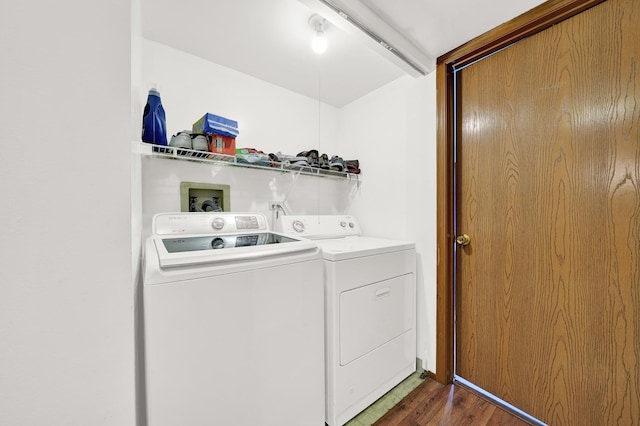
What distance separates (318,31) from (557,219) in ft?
5.82

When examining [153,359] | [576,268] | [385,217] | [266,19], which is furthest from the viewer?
[385,217]

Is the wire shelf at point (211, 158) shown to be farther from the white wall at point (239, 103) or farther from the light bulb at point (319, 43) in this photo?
the light bulb at point (319, 43)

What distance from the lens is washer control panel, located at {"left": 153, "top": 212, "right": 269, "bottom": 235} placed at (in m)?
1.36

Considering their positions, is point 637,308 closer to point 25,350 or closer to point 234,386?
point 234,386

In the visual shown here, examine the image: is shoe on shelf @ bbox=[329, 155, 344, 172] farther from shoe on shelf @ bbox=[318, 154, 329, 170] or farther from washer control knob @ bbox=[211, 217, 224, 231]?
washer control knob @ bbox=[211, 217, 224, 231]

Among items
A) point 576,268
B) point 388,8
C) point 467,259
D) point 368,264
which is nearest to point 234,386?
point 368,264

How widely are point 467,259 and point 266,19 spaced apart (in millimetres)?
2018

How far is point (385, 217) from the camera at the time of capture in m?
2.02

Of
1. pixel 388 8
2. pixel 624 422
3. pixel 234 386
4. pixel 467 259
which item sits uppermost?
pixel 388 8

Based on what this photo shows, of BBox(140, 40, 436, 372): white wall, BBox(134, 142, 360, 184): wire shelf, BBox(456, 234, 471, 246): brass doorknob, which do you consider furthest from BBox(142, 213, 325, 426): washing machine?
BBox(456, 234, 471, 246): brass doorknob

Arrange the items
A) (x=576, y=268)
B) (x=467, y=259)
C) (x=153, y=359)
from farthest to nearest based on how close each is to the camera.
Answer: (x=467, y=259)
(x=576, y=268)
(x=153, y=359)

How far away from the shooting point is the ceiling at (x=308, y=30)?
1248 millimetres

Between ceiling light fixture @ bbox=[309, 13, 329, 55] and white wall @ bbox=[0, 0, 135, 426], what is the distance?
1.09 m

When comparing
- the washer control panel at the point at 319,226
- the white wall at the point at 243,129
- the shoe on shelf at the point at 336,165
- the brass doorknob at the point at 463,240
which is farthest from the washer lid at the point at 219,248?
the brass doorknob at the point at 463,240
